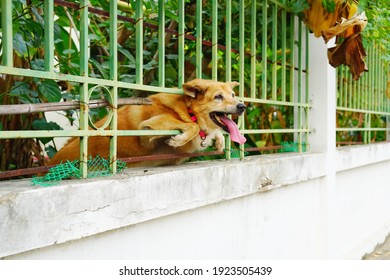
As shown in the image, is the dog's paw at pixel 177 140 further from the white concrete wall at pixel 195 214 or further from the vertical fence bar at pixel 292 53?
the vertical fence bar at pixel 292 53

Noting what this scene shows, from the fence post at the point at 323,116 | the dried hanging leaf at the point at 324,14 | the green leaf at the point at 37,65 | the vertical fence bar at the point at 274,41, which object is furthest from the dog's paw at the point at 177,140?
the fence post at the point at 323,116

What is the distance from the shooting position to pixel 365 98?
727 cm

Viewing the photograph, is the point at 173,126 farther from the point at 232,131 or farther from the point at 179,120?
the point at 232,131

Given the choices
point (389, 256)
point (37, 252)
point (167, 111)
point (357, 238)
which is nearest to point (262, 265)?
point (167, 111)

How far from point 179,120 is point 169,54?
1.77m

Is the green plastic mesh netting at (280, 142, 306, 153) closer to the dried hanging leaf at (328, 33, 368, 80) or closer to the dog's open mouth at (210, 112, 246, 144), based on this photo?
the dried hanging leaf at (328, 33, 368, 80)

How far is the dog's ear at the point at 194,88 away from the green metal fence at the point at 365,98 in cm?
314

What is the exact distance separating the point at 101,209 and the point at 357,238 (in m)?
4.67

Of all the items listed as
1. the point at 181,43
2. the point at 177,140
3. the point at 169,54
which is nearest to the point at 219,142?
the point at 177,140

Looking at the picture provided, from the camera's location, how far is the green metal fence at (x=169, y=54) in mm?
2605

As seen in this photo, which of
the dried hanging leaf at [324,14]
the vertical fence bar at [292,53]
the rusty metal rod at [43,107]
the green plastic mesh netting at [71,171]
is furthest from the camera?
the vertical fence bar at [292,53]

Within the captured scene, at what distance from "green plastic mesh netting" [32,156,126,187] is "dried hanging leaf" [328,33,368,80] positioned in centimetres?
250

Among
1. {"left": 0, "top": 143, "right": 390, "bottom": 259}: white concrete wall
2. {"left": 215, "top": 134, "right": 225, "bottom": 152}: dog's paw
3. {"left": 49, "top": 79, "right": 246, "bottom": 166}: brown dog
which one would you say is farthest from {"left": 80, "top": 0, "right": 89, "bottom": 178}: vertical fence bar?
{"left": 215, "top": 134, "right": 225, "bottom": 152}: dog's paw

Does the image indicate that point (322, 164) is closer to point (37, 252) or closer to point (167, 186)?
point (167, 186)
